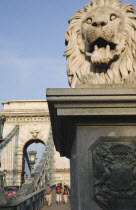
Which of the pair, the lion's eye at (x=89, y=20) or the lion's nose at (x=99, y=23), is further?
the lion's eye at (x=89, y=20)

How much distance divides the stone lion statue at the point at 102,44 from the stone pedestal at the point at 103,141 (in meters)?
0.37

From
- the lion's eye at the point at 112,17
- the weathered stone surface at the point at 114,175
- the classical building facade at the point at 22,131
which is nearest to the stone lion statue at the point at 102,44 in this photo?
→ the lion's eye at the point at 112,17

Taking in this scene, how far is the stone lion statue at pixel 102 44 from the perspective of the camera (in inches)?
103

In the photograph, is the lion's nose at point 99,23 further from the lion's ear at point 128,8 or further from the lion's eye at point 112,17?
the lion's ear at point 128,8

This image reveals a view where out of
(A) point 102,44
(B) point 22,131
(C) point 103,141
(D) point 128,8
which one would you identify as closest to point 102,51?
(A) point 102,44

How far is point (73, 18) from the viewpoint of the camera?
3.04m

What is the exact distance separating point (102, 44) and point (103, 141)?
3.12 feet

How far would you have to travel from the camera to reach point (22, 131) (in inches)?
1156

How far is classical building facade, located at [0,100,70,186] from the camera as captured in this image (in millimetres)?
27672

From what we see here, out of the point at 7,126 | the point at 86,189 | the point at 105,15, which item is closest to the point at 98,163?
the point at 86,189

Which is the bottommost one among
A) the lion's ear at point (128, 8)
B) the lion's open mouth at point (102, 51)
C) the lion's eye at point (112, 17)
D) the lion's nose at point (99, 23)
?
the lion's open mouth at point (102, 51)

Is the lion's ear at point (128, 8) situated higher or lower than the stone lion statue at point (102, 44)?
higher

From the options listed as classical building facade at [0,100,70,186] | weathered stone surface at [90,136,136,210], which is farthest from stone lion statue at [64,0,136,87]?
classical building facade at [0,100,70,186]

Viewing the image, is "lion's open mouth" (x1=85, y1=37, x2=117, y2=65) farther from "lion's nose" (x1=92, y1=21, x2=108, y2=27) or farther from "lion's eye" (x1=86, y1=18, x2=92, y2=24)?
"lion's eye" (x1=86, y1=18, x2=92, y2=24)
